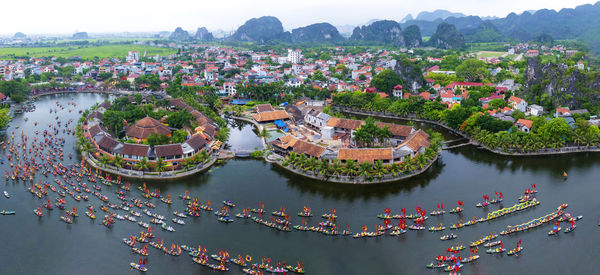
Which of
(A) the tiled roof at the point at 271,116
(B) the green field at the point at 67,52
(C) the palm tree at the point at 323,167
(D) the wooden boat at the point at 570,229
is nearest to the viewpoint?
(D) the wooden boat at the point at 570,229

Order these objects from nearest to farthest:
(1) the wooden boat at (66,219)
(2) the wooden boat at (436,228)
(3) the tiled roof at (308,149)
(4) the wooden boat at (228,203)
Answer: (2) the wooden boat at (436,228)
(1) the wooden boat at (66,219)
(4) the wooden boat at (228,203)
(3) the tiled roof at (308,149)

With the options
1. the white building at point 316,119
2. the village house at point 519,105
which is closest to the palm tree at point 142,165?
the white building at point 316,119

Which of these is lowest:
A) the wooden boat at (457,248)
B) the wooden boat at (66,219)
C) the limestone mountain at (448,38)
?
the wooden boat at (457,248)

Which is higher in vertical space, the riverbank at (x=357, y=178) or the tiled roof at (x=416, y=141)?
the tiled roof at (x=416, y=141)

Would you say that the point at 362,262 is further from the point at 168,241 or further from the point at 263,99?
the point at 263,99

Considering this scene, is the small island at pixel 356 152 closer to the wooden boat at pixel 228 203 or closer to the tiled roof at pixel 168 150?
the wooden boat at pixel 228 203

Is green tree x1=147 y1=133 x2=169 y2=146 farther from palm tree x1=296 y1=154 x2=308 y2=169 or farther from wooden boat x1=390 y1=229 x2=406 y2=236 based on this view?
wooden boat x1=390 y1=229 x2=406 y2=236

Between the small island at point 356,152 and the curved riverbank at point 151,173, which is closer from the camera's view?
the small island at point 356,152
